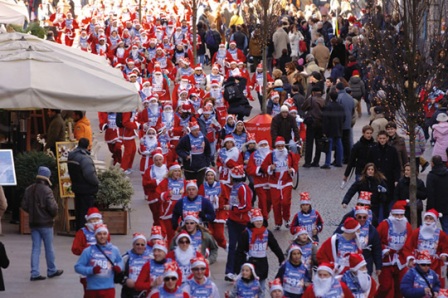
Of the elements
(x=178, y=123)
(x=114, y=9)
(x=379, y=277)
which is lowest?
(x=379, y=277)

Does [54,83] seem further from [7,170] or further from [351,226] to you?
[351,226]

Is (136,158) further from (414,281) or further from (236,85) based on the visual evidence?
(414,281)

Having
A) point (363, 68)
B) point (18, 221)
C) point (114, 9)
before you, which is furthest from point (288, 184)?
point (114, 9)

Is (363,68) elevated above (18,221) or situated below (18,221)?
above

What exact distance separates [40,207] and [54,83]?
3028mm

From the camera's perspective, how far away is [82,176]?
1984 cm

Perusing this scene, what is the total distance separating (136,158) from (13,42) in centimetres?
728

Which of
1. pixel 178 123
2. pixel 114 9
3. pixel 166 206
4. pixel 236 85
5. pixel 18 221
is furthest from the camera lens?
pixel 114 9

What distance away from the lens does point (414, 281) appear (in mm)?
15117

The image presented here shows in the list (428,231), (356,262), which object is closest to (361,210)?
(428,231)

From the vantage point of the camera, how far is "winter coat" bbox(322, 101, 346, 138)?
2664 centimetres

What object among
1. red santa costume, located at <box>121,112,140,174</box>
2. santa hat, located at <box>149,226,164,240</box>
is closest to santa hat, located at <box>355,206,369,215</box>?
santa hat, located at <box>149,226,164,240</box>

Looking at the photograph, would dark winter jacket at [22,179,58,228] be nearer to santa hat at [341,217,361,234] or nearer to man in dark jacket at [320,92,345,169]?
santa hat at [341,217,361,234]

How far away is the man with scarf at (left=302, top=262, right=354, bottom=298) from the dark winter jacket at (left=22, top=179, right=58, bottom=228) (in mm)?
4792
